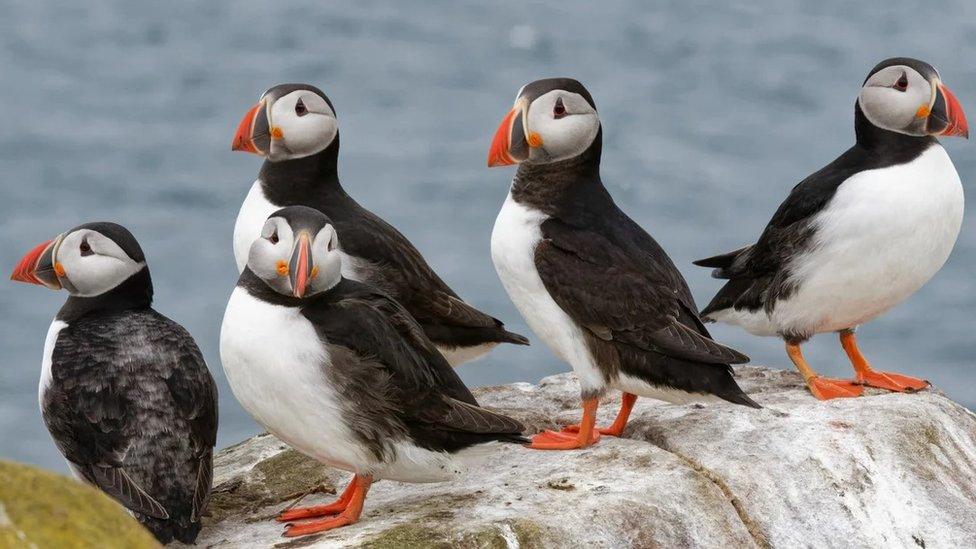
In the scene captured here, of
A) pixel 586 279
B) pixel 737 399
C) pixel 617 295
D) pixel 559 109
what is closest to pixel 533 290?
pixel 586 279

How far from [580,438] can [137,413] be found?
69.4 inches

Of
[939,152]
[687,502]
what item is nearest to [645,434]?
[687,502]

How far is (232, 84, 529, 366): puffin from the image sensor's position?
711 cm

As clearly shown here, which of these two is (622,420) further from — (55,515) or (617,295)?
(55,515)

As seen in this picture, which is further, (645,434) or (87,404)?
(645,434)

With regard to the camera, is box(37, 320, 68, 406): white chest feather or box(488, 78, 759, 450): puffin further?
box(488, 78, 759, 450): puffin

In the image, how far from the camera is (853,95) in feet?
74.4

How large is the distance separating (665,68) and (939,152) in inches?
708

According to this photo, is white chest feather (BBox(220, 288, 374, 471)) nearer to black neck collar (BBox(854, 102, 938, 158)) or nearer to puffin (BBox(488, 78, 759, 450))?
puffin (BBox(488, 78, 759, 450))

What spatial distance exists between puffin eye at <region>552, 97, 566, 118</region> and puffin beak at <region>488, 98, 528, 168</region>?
0.13 metres

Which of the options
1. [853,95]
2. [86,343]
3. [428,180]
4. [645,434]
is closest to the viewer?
[86,343]

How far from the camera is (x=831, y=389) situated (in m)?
7.26

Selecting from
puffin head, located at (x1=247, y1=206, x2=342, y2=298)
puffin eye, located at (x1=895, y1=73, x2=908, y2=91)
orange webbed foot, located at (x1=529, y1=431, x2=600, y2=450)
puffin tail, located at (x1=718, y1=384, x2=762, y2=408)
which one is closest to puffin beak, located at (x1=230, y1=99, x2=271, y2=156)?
puffin head, located at (x1=247, y1=206, x2=342, y2=298)

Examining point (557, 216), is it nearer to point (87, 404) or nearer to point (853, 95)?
point (87, 404)
